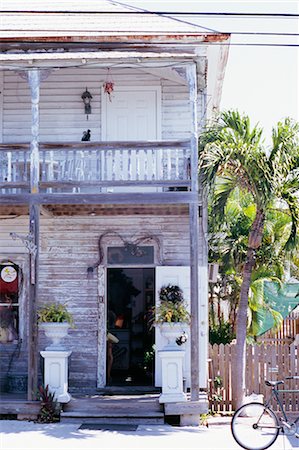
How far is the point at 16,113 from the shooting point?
13.8 metres

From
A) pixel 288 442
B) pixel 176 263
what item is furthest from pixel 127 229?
pixel 288 442

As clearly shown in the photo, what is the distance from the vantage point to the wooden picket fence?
1264 cm

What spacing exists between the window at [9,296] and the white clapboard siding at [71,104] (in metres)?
2.44

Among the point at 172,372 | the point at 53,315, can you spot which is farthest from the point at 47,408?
the point at 172,372

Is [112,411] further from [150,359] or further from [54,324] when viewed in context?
[150,359]

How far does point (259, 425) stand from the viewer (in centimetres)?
927

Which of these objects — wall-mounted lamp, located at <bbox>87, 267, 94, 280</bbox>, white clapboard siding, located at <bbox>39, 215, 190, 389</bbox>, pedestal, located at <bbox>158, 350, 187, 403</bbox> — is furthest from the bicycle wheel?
wall-mounted lamp, located at <bbox>87, 267, 94, 280</bbox>

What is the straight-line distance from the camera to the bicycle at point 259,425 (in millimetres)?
9266

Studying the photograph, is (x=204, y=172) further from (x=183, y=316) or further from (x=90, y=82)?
(x=90, y=82)

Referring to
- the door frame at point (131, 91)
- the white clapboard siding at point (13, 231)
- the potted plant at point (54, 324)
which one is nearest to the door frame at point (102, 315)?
the white clapboard siding at point (13, 231)

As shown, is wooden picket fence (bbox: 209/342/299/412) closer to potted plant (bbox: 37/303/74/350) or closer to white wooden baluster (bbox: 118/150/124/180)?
potted plant (bbox: 37/303/74/350)

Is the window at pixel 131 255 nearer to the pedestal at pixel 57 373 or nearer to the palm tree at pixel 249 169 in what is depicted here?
the palm tree at pixel 249 169

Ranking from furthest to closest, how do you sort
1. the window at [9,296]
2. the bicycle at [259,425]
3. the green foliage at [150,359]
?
the window at [9,296]
the green foliage at [150,359]
the bicycle at [259,425]

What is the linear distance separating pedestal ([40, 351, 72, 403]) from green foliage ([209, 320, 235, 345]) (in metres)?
4.51
